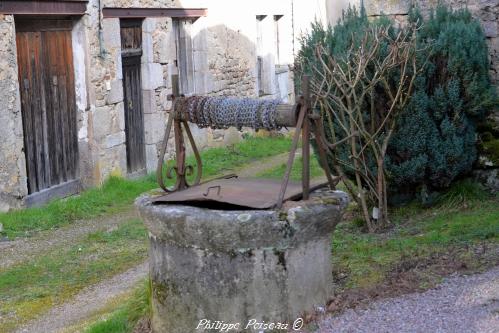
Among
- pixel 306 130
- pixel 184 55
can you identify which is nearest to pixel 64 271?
pixel 306 130

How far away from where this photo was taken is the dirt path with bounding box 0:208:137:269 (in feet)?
27.2

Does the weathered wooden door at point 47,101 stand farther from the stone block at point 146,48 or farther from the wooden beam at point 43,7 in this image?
the stone block at point 146,48

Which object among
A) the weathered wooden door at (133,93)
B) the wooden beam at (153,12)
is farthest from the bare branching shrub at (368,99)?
the weathered wooden door at (133,93)

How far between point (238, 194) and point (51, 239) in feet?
15.2

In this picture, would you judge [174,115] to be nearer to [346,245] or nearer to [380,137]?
[346,245]

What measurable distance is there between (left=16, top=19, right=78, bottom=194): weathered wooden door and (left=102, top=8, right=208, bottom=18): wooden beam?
3.02 ft

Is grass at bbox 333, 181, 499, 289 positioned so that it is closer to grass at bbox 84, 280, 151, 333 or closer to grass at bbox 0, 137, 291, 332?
grass at bbox 84, 280, 151, 333

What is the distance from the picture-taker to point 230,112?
16.7ft

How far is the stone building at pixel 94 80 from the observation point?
32.1ft

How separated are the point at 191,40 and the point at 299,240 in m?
10.3

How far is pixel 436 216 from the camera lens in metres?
7.56

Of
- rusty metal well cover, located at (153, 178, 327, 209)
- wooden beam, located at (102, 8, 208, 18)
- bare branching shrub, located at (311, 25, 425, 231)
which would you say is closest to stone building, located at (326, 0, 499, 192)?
bare branching shrub, located at (311, 25, 425, 231)

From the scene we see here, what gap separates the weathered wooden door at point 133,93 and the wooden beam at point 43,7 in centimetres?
154

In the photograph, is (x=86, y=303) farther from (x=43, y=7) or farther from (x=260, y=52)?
(x=260, y=52)
